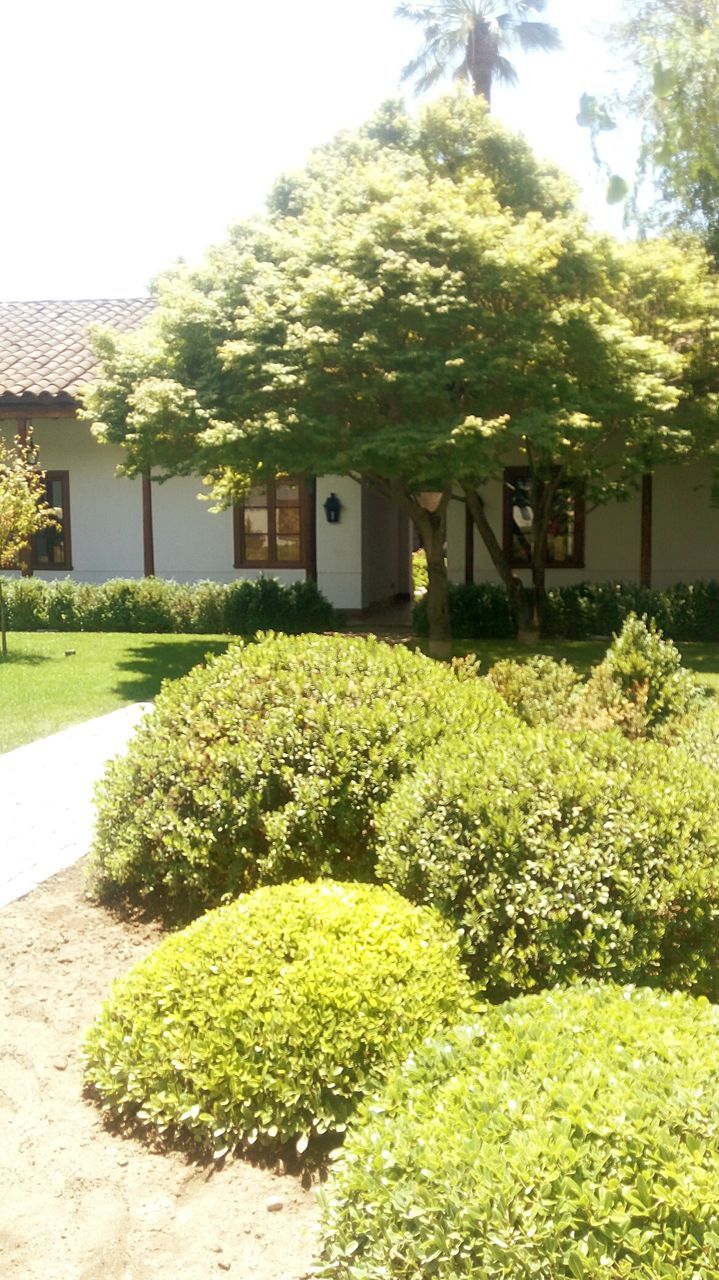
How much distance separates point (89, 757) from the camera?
28.5 feet

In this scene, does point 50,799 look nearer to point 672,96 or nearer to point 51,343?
point 672,96

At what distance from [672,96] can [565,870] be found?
2690mm

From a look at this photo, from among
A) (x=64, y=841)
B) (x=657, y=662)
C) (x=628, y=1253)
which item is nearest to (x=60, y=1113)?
(x=628, y=1253)

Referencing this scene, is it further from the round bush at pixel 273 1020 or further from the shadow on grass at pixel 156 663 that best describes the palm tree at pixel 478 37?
the round bush at pixel 273 1020

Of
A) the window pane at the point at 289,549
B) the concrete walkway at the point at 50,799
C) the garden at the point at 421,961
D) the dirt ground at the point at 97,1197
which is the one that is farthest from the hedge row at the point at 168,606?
the dirt ground at the point at 97,1197

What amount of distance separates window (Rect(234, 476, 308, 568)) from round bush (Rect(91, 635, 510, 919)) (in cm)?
1446

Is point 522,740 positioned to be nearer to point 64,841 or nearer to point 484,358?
point 64,841

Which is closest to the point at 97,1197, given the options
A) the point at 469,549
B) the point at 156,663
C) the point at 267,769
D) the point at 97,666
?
the point at 267,769

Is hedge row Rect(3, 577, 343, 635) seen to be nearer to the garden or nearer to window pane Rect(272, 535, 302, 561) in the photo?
window pane Rect(272, 535, 302, 561)

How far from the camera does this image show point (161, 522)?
2038 cm

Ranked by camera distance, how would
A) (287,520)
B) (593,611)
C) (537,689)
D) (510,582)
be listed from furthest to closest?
1. (287,520)
2. (593,611)
3. (510,582)
4. (537,689)

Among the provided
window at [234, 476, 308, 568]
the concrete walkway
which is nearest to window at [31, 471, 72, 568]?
window at [234, 476, 308, 568]

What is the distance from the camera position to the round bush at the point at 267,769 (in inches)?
194

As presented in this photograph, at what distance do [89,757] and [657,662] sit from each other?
431 centimetres
